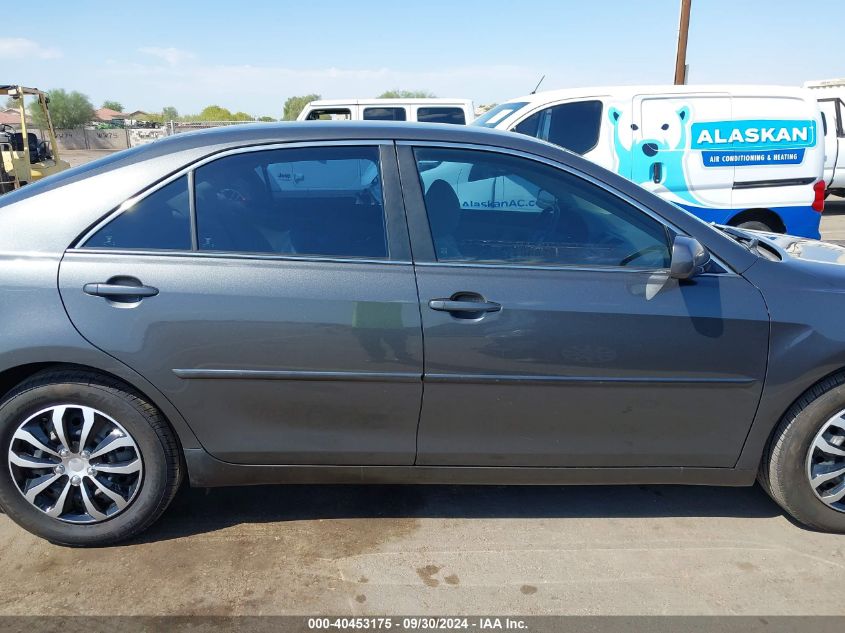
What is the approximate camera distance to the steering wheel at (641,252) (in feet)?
8.64

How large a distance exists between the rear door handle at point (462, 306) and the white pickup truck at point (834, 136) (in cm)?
1176

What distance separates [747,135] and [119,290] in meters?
6.33

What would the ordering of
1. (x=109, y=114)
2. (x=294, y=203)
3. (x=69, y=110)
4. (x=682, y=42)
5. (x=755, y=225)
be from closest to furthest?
(x=294, y=203), (x=755, y=225), (x=682, y=42), (x=69, y=110), (x=109, y=114)

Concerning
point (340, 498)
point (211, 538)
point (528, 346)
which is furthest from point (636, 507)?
point (211, 538)

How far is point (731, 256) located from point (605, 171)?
0.62 metres

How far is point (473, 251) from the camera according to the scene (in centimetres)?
264

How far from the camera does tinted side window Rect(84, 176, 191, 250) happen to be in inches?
101

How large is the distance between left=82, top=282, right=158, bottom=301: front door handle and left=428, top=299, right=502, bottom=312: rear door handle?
3.56 ft

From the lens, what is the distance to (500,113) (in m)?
7.46

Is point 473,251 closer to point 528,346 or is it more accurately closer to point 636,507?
point 528,346

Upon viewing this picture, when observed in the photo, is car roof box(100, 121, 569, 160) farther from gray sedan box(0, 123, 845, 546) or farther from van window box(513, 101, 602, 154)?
van window box(513, 101, 602, 154)

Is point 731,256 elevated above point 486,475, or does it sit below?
above

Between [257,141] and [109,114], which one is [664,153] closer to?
[257,141]

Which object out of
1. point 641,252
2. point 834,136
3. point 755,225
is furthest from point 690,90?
point 834,136
